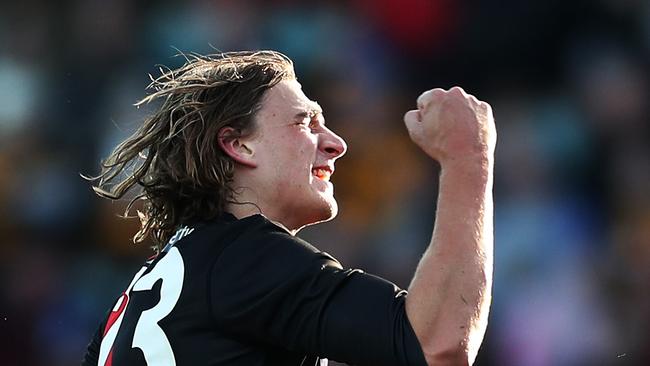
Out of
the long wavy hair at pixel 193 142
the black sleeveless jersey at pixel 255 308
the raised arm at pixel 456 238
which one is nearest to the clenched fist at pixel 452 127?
the raised arm at pixel 456 238

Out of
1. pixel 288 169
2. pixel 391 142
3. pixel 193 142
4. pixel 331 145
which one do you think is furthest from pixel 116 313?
pixel 391 142

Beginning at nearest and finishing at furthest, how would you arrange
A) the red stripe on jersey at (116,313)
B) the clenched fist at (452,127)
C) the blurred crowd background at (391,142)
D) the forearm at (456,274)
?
the forearm at (456,274) < the clenched fist at (452,127) < the red stripe on jersey at (116,313) < the blurred crowd background at (391,142)

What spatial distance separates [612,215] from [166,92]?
4422mm

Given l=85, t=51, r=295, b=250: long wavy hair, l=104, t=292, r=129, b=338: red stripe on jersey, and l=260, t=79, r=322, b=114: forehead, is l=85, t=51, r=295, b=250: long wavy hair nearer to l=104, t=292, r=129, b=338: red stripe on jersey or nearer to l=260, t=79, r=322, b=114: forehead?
l=260, t=79, r=322, b=114: forehead

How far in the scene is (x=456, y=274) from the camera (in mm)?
2570

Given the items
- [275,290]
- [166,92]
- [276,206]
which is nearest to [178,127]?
[166,92]

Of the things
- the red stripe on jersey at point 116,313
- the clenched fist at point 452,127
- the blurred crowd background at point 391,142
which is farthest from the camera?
the blurred crowd background at point 391,142

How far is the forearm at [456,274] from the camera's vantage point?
8.36 ft

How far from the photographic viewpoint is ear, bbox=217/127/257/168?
10.5 ft

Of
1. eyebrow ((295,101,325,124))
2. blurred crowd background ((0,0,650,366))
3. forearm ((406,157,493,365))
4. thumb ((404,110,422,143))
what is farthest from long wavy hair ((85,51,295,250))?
blurred crowd background ((0,0,650,366))

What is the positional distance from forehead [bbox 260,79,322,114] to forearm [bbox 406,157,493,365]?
0.72 metres

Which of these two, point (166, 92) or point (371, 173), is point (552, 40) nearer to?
point (371, 173)

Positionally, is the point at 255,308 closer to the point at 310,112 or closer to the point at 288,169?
the point at 288,169

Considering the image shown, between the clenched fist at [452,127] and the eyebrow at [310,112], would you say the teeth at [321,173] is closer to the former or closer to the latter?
the eyebrow at [310,112]
